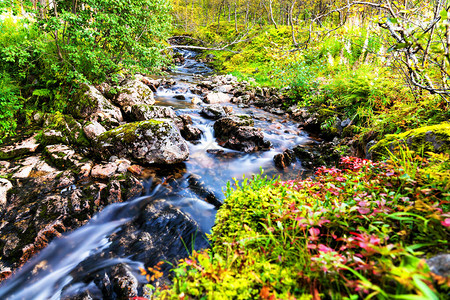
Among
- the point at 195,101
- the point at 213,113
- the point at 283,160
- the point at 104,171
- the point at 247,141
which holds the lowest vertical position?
the point at 283,160

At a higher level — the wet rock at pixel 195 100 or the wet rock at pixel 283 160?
the wet rock at pixel 195 100

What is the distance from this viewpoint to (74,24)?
5480 millimetres

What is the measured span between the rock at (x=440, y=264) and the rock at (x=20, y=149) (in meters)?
7.73

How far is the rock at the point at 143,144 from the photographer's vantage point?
5.85 m

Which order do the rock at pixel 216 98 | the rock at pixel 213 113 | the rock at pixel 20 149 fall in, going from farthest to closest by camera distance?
the rock at pixel 216 98
the rock at pixel 213 113
the rock at pixel 20 149

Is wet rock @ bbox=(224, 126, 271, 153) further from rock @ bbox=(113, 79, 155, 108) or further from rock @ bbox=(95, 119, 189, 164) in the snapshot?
rock @ bbox=(113, 79, 155, 108)

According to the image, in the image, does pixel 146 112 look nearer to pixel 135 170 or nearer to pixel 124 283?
pixel 135 170

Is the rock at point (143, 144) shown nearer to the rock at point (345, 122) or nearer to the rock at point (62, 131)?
the rock at point (62, 131)

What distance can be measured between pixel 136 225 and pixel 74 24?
5603 millimetres

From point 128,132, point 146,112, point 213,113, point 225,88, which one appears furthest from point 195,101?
point 128,132

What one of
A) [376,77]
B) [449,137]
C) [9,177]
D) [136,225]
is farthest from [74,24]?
[376,77]

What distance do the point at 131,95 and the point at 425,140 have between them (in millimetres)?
9473

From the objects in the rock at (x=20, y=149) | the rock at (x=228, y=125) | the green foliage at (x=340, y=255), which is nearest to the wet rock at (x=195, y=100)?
the rock at (x=228, y=125)

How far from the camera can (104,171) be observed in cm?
520
